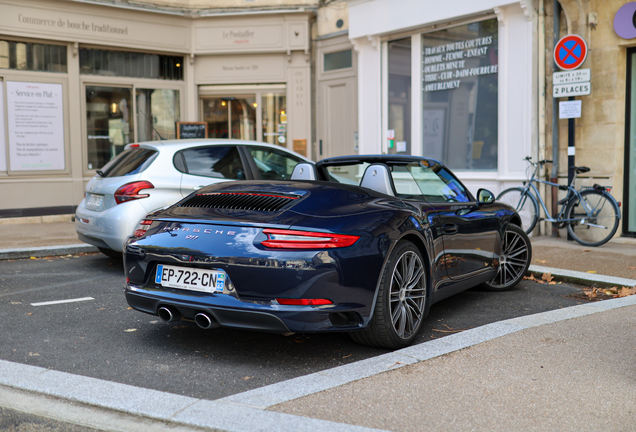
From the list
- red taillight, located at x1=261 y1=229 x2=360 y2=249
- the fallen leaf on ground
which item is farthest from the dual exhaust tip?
the fallen leaf on ground

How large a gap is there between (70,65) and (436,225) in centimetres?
1089

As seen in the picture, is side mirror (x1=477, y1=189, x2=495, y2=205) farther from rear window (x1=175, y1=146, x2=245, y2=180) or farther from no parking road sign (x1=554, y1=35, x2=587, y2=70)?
no parking road sign (x1=554, y1=35, x2=587, y2=70)

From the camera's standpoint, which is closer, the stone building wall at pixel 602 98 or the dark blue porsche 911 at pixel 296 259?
the dark blue porsche 911 at pixel 296 259

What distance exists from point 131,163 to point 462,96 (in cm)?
637

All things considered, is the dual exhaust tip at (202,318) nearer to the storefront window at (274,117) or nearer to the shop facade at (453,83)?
the shop facade at (453,83)

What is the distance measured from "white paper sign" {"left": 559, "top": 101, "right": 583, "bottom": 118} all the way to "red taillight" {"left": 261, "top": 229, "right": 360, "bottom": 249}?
6.80 meters

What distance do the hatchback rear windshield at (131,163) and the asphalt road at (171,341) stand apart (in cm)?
139

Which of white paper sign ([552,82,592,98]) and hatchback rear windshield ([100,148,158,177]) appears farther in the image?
white paper sign ([552,82,592,98])

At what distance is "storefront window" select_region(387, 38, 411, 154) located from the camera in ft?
40.7

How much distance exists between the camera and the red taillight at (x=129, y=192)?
272 inches

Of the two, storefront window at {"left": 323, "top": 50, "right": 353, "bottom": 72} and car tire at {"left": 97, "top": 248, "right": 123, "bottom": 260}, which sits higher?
storefront window at {"left": 323, "top": 50, "right": 353, "bottom": 72}

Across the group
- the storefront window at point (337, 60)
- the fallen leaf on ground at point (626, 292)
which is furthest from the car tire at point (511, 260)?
the storefront window at point (337, 60)

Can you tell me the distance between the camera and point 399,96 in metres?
12.6

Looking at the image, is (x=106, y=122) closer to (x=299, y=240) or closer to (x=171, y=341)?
(x=171, y=341)
